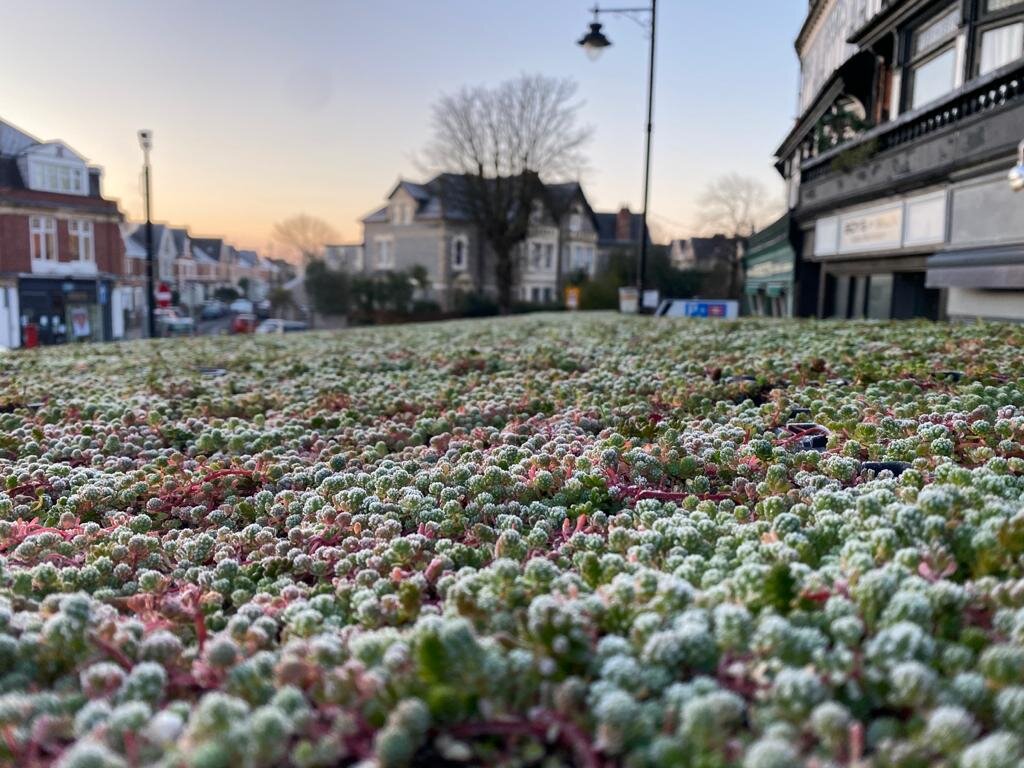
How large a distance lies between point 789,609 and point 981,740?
18.3 inches

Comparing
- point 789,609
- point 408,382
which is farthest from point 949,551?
point 408,382

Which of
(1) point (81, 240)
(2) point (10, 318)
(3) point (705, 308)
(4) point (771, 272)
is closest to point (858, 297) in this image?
(3) point (705, 308)

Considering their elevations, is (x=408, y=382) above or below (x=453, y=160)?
below

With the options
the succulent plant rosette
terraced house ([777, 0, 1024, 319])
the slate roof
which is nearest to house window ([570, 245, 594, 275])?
terraced house ([777, 0, 1024, 319])

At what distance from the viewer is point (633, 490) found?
3.11 meters

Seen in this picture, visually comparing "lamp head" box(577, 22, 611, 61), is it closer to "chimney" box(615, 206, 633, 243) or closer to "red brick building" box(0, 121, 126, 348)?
"red brick building" box(0, 121, 126, 348)

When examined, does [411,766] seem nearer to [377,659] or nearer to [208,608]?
[377,659]

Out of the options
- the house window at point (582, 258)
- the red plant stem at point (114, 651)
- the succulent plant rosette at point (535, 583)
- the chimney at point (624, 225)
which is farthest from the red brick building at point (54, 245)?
the chimney at point (624, 225)

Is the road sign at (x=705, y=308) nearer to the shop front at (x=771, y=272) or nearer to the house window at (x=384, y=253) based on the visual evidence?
the shop front at (x=771, y=272)

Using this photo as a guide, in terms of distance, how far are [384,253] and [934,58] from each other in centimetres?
4923

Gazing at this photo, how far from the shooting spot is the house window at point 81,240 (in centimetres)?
3928

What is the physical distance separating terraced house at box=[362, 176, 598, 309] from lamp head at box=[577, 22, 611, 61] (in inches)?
1383

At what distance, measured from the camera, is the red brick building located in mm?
36188

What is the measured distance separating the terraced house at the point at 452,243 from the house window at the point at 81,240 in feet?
69.1
